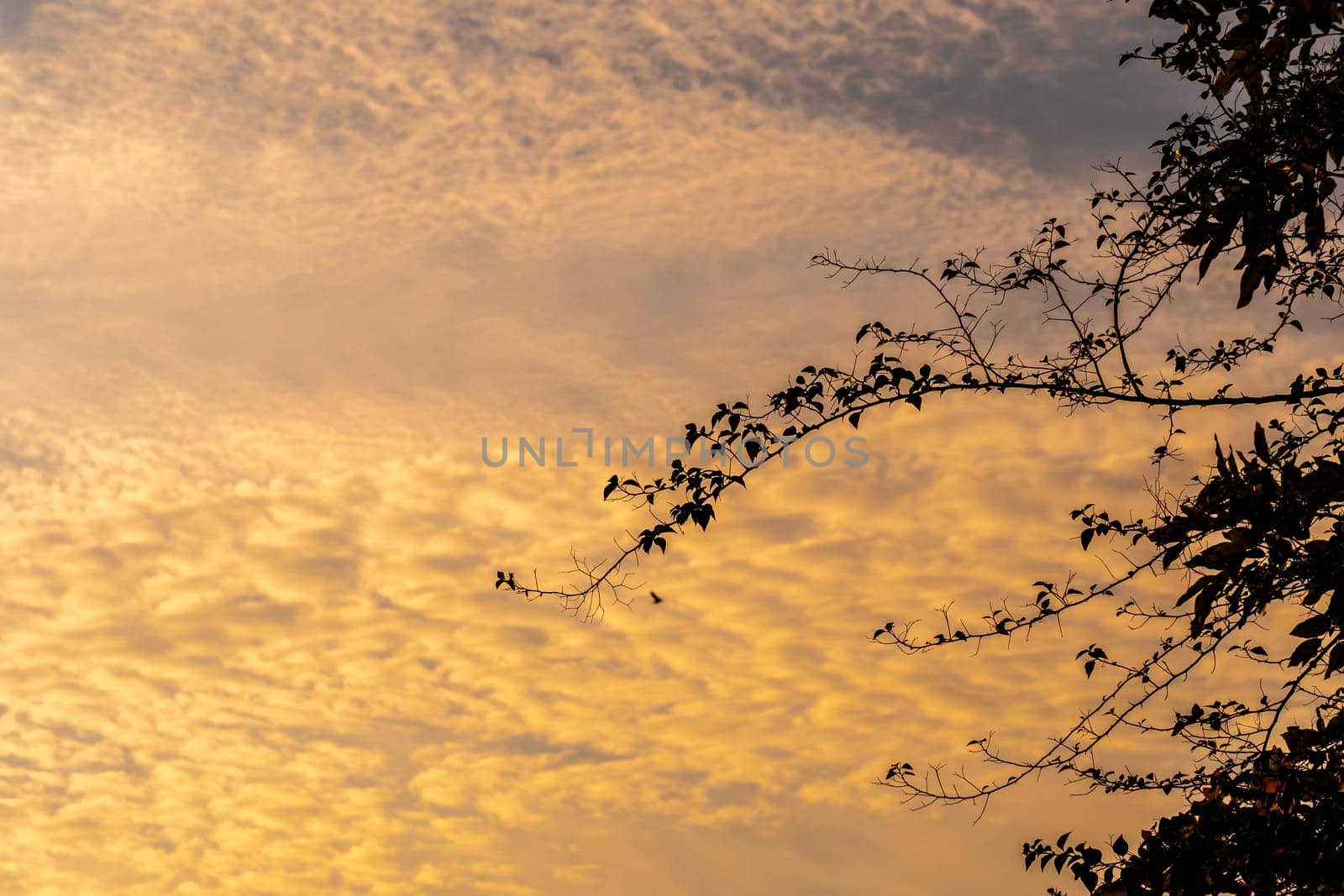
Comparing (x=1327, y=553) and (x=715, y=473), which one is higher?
(x=715, y=473)

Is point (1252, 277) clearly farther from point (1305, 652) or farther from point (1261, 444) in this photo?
point (1305, 652)

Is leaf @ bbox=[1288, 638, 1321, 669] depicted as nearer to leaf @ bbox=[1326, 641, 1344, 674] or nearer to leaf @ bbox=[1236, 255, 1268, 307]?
leaf @ bbox=[1326, 641, 1344, 674]

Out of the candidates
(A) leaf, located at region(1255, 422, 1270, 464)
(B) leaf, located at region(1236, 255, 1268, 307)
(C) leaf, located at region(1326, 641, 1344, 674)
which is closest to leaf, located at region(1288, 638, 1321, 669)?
(C) leaf, located at region(1326, 641, 1344, 674)

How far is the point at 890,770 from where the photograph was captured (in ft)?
28.6

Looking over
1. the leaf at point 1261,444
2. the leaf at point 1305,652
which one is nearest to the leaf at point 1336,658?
the leaf at point 1305,652

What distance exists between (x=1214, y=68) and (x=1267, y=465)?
8.35 ft

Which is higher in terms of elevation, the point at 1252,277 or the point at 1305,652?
the point at 1252,277

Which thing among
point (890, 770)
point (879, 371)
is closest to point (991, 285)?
point (879, 371)

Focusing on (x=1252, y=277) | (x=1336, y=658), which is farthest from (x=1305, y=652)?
(x=1252, y=277)

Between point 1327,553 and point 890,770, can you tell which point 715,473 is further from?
point 1327,553

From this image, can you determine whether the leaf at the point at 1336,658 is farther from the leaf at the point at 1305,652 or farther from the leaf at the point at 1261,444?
the leaf at the point at 1261,444

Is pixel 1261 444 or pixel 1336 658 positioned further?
pixel 1261 444

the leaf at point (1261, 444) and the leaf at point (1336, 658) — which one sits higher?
the leaf at point (1261, 444)

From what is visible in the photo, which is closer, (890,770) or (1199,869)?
(1199,869)
